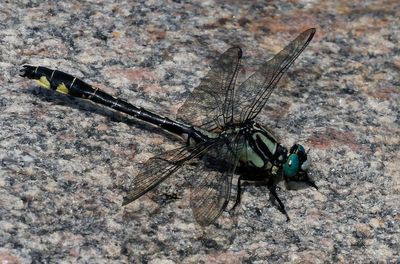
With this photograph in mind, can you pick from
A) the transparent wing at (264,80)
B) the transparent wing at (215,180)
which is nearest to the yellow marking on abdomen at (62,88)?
the transparent wing at (215,180)

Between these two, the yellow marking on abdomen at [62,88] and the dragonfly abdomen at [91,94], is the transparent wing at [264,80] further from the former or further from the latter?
the yellow marking on abdomen at [62,88]

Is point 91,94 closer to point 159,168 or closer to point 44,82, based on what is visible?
point 44,82

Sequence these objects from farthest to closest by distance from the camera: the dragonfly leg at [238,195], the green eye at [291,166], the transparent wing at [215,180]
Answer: the green eye at [291,166] → the dragonfly leg at [238,195] → the transparent wing at [215,180]

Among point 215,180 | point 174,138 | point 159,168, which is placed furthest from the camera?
point 174,138

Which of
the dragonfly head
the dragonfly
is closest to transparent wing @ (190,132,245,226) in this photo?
the dragonfly

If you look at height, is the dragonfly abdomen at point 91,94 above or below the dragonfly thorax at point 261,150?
below

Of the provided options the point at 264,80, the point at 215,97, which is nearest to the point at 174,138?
the point at 215,97

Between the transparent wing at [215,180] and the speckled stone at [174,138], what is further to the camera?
the transparent wing at [215,180]
